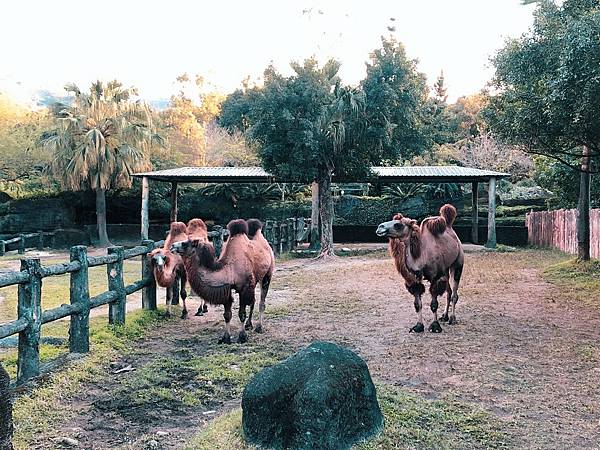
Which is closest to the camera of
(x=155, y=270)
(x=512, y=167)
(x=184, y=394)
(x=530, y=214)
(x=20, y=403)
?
(x=20, y=403)

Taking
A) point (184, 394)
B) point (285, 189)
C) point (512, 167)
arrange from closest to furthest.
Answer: point (184, 394) → point (285, 189) → point (512, 167)

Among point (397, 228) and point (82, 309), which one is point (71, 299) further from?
point (397, 228)

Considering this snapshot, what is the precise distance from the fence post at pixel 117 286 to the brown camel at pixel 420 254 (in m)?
3.33

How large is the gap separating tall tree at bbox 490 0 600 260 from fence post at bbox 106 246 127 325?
21.2 feet

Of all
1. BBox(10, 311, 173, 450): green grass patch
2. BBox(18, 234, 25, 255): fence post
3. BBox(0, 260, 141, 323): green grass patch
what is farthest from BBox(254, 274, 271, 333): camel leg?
BBox(18, 234, 25, 255): fence post

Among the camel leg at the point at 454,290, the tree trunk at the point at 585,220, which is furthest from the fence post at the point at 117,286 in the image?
the tree trunk at the point at 585,220

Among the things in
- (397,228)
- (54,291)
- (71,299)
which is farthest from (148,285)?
(54,291)

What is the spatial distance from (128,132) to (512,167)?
71.9 feet

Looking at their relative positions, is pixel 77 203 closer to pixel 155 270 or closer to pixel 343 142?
pixel 343 142

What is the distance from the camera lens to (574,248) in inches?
741

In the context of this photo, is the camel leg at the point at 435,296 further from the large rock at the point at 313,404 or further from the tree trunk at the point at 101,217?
the tree trunk at the point at 101,217

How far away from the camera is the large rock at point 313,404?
385cm

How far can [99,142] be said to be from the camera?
89.9 ft

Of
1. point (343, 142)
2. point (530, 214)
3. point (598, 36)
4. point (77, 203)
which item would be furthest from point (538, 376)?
point (77, 203)
